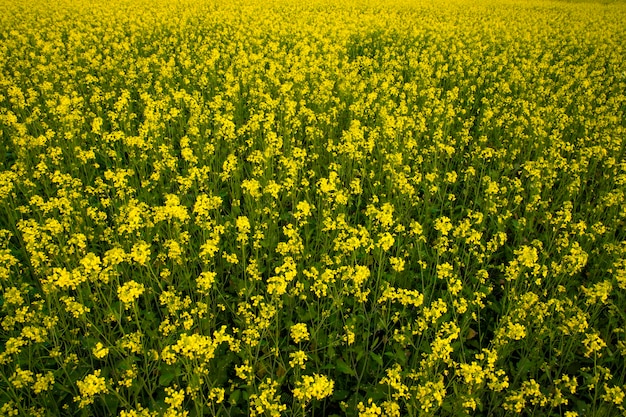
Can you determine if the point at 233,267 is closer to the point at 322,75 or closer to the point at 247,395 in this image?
the point at 247,395

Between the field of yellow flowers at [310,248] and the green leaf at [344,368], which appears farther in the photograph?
the green leaf at [344,368]

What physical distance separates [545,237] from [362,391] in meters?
2.72

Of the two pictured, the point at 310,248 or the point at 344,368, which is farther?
the point at 310,248

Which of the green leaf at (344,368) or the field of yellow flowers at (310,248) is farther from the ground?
the field of yellow flowers at (310,248)

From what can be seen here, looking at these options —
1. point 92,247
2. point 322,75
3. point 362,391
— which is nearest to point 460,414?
point 362,391

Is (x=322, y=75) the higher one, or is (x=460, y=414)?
(x=322, y=75)

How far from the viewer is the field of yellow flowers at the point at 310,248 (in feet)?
10.5

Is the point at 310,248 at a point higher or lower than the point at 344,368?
higher

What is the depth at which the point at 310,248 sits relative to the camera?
471cm

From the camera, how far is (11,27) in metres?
12.8

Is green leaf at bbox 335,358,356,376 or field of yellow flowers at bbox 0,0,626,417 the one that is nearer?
field of yellow flowers at bbox 0,0,626,417

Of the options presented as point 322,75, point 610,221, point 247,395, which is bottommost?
point 247,395

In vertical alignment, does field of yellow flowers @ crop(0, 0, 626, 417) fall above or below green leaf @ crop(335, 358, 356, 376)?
above

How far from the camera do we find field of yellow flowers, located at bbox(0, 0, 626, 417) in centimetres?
320
